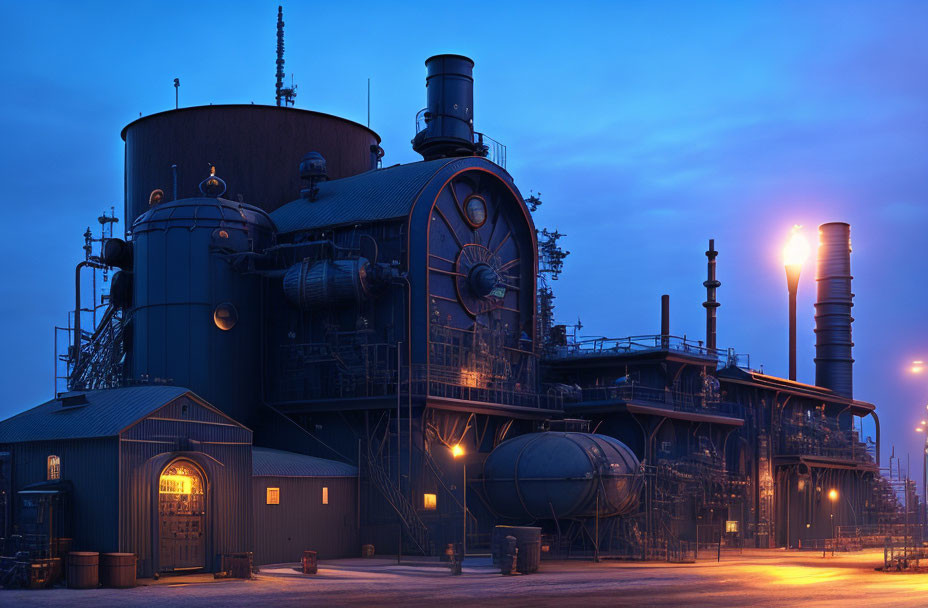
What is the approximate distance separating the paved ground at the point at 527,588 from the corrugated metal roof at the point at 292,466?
3521 millimetres

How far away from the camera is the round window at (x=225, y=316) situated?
48.8 meters

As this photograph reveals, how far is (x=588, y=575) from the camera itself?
38625 mm

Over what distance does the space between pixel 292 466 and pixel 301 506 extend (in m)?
1.53

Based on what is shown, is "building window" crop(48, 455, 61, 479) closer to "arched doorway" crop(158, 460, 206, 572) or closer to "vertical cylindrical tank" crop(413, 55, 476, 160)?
"arched doorway" crop(158, 460, 206, 572)

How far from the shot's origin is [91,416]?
36156 mm

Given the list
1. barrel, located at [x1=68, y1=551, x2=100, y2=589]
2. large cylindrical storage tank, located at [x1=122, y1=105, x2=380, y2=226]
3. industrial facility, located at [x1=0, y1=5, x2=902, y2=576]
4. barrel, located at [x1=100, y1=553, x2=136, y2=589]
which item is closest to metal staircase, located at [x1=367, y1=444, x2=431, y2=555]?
industrial facility, located at [x1=0, y1=5, x2=902, y2=576]

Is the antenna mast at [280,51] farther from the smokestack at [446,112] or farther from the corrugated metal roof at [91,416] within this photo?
the corrugated metal roof at [91,416]

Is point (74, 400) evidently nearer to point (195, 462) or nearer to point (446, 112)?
point (195, 462)

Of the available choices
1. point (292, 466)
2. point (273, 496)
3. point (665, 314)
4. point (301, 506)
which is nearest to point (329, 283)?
point (292, 466)

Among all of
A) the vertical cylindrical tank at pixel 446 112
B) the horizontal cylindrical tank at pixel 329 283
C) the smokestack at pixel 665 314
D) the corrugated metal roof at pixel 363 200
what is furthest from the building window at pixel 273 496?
the smokestack at pixel 665 314

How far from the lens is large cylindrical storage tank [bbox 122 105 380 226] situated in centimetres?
5644

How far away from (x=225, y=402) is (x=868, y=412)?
5375 cm

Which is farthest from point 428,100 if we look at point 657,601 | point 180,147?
point 657,601

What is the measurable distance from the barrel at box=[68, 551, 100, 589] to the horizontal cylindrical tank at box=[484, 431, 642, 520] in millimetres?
19322
